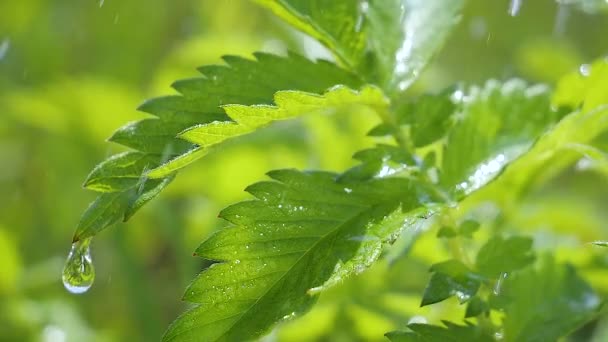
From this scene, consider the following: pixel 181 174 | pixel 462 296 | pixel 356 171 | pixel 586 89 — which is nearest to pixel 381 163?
pixel 356 171

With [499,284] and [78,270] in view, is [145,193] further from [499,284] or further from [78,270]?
[499,284]

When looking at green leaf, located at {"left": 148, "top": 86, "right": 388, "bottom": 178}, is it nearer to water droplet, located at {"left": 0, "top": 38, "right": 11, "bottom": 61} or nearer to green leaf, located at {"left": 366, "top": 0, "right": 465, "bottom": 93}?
green leaf, located at {"left": 366, "top": 0, "right": 465, "bottom": 93}

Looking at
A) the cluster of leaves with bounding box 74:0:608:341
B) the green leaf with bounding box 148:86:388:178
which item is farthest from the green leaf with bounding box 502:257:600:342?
the green leaf with bounding box 148:86:388:178

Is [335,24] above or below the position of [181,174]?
below

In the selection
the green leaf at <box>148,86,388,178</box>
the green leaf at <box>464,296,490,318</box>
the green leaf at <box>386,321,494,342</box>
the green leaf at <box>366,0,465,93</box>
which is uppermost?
the green leaf at <box>366,0,465,93</box>

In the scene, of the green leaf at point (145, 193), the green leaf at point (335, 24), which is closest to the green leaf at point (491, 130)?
the green leaf at point (335, 24)

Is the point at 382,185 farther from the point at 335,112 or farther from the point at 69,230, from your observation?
the point at 69,230

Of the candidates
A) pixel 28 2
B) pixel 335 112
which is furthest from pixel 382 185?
pixel 28 2
